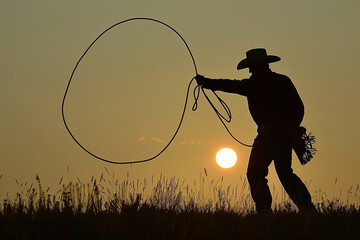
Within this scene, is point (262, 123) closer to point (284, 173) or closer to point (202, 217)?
point (284, 173)

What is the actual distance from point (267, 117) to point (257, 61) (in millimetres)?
750

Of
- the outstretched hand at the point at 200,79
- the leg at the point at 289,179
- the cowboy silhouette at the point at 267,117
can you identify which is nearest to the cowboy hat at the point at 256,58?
the cowboy silhouette at the point at 267,117

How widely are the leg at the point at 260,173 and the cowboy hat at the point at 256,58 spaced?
0.96 metres

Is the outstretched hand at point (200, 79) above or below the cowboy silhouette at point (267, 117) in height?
above

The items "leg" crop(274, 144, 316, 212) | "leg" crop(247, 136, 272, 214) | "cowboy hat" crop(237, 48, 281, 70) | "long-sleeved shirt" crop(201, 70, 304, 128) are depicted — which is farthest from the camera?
"cowboy hat" crop(237, 48, 281, 70)

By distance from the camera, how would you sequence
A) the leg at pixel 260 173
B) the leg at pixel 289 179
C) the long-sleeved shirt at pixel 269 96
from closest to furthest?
1. the leg at pixel 289 179
2. the long-sleeved shirt at pixel 269 96
3. the leg at pixel 260 173

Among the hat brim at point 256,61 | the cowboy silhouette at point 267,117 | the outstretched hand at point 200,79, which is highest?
the hat brim at point 256,61

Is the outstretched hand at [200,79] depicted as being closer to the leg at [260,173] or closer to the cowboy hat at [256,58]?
the cowboy hat at [256,58]

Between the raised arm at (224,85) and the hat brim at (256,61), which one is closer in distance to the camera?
the raised arm at (224,85)

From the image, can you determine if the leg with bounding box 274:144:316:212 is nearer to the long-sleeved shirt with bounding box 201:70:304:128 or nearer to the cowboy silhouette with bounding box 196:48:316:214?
the cowboy silhouette with bounding box 196:48:316:214

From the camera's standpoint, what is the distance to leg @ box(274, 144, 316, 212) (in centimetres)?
839

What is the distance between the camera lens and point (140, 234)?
17.8 feet

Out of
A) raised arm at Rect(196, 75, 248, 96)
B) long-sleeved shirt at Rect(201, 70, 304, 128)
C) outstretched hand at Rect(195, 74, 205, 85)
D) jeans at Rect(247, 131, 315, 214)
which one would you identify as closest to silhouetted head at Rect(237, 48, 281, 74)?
long-sleeved shirt at Rect(201, 70, 304, 128)

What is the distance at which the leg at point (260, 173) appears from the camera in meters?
8.87
